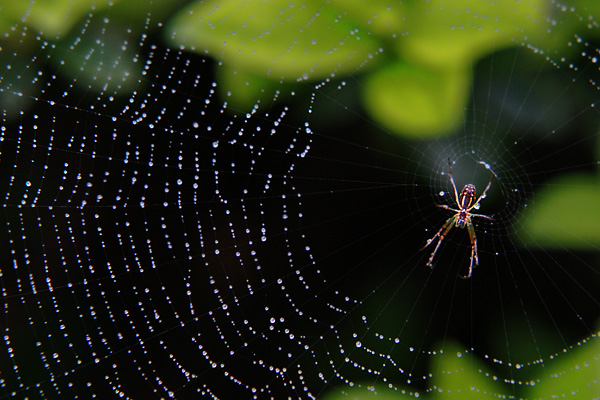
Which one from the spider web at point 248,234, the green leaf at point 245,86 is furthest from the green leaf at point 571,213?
the green leaf at point 245,86

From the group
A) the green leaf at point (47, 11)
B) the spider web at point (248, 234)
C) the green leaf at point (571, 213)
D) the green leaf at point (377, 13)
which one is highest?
the green leaf at point (377, 13)

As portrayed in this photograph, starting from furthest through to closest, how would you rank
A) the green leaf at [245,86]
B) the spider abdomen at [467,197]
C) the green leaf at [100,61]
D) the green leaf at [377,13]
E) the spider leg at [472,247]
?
the spider leg at [472,247]
the spider abdomen at [467,197]
the green leaf at [100,61]
the green leaf at [245,86]
the green leaf at [377,13]

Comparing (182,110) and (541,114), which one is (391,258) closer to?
(541,114)

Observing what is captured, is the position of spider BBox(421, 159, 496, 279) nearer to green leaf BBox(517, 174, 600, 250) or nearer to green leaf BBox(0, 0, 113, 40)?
green leaf BBox(517, 174, 600, 250)

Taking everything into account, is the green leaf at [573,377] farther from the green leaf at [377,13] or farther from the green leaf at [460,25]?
the green leaf at [377,13]

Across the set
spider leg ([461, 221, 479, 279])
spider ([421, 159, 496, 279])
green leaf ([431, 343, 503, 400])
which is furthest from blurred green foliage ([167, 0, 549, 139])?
spider leg ([461, 221, 479, 279])

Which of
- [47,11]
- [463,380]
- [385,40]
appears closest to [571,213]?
[463,380]

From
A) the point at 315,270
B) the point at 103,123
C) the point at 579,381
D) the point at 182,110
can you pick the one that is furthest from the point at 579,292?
the point at 103,123
